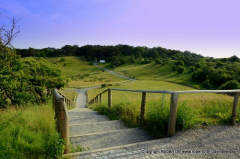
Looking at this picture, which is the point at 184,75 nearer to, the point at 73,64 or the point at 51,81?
the point at 51,81

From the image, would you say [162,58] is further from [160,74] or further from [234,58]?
[234,58]

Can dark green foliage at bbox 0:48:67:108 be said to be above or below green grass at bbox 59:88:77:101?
above

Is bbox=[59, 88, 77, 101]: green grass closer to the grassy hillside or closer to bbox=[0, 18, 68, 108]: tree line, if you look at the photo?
bbox=[0, 18, 68, 108]: tree line

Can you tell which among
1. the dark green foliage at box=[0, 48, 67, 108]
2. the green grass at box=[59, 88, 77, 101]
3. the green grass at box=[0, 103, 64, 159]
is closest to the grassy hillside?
the green grass at box=[59, 88, 77, 101]

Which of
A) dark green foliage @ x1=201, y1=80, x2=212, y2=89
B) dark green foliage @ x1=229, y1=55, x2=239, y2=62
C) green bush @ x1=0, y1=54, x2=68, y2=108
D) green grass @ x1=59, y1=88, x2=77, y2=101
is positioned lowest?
green grass @ x1=59, y1=88, x2=77, y2=101

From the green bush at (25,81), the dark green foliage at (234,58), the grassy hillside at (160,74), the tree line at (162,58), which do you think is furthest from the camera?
the dark green foliage at (234,58)

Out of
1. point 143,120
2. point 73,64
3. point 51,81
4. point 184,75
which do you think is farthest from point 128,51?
point 143,120

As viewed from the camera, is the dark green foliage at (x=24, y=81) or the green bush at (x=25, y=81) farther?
the green bush at (x=25, y=81)

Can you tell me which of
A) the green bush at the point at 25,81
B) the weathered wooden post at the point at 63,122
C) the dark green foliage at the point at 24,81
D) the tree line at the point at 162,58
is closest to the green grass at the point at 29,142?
the weathered wooden post at the point at 63,122

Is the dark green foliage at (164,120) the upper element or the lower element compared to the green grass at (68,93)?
upper

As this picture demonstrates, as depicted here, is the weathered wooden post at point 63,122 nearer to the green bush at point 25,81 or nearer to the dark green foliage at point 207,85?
the green bush at point 25,81

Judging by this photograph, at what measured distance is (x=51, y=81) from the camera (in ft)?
54.2

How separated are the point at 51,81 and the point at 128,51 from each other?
10057cm

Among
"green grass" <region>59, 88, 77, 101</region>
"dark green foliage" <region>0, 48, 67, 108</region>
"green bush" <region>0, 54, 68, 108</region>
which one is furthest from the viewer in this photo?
"green grass" <region>59, 88, 77, 101</region>
